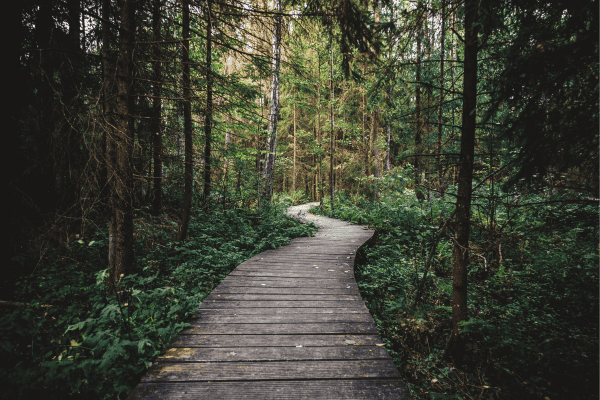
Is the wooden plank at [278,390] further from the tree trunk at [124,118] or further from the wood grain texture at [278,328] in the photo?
the tree trunk at [124,118]

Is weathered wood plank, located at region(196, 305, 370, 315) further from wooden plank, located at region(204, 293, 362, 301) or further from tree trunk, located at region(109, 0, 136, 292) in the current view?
tree trunk, located at region(109, 0, 136, 292)

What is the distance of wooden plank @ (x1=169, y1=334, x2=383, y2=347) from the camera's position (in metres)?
2.70

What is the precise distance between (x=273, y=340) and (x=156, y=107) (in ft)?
19.8

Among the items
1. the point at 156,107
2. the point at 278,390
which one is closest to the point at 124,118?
the point at 156,107

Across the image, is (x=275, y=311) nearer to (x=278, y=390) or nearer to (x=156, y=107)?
(x=278, y=390)

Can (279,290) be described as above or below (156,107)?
below

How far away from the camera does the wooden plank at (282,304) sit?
360 centimetres

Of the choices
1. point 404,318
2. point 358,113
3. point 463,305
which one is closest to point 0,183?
point 404,318

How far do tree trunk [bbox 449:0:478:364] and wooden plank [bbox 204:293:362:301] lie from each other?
4.72ft

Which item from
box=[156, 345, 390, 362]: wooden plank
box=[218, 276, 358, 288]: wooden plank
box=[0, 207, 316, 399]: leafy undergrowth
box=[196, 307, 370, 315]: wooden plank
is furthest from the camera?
box=[218, 276, 358, 288]: wooden plank

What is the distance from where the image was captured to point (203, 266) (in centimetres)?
547

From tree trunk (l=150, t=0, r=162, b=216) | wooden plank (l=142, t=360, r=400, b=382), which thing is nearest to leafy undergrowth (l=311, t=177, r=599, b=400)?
wooden plank (l=142, t=360, r=400, b=382)

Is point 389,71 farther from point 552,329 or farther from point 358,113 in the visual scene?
point 358,113

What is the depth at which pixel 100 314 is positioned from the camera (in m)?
3.31
